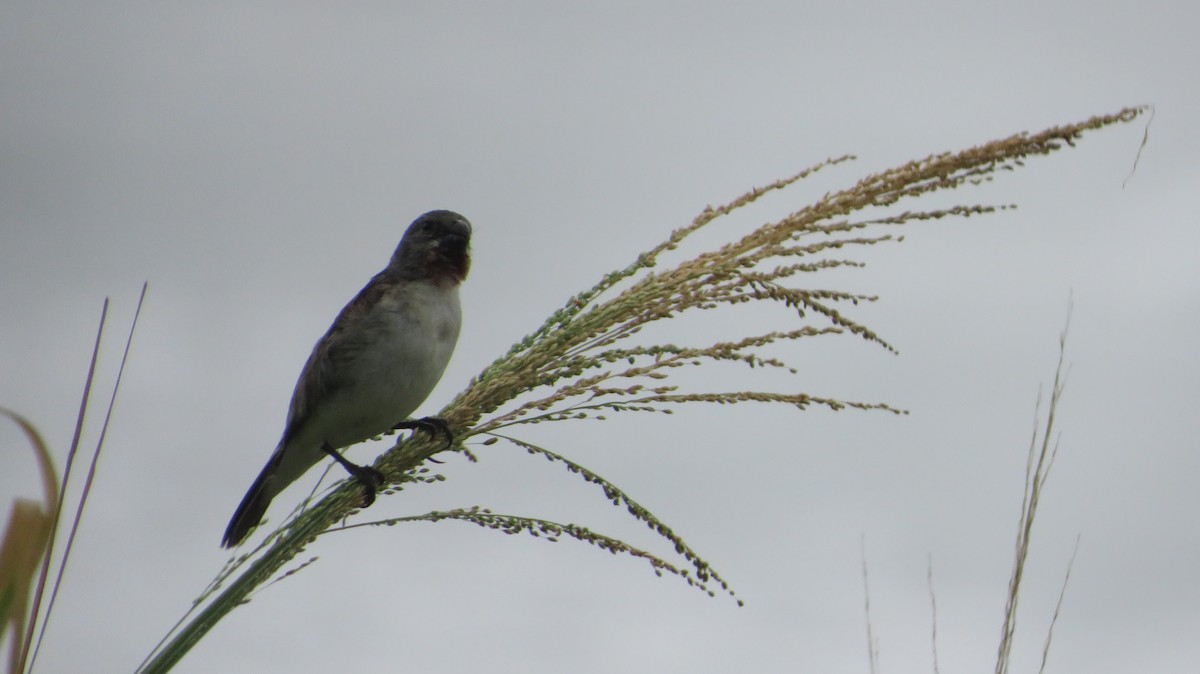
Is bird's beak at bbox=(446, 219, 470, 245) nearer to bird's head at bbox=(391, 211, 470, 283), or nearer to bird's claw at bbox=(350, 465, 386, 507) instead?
bird's head at bbox=(391, 211, 470, 283)

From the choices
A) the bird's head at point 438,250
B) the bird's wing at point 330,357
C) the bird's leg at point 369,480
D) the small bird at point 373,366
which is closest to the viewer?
the bird's leg at point 369,480

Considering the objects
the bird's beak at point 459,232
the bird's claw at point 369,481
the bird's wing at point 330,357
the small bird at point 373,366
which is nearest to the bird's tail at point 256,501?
the small bird at point 373,366

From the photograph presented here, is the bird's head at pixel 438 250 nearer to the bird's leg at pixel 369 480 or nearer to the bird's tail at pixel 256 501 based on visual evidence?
the bird's tail at pixel 256 501

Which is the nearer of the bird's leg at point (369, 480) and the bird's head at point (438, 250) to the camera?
the bird's leg at point (369, 480)

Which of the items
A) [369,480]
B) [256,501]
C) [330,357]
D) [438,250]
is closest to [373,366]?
[330,357]

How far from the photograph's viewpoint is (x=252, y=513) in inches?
176

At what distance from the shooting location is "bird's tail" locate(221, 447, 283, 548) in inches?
171

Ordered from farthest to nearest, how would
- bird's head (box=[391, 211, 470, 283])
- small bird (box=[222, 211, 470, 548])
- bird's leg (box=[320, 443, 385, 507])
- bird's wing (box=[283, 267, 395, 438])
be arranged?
bird's head (box=[391, 211, 470, 283]) < bird's wing (box=[283, 267, 395, 438]) < small bird (box=[222, 211, 470, 548]) < bird's leg (box=[320, 443, 385, 507])

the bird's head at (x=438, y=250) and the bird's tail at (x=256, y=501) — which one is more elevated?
the bird's head at (x=438, y=250)

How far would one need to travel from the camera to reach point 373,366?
4.30 meters

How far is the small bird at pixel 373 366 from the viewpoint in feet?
14.0

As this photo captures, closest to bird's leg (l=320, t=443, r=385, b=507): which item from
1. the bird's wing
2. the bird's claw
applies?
the bird's claw

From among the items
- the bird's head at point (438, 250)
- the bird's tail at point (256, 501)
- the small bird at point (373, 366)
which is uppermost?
the bird's head at point (438, 250)

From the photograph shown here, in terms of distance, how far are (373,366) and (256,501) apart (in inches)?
30.6
